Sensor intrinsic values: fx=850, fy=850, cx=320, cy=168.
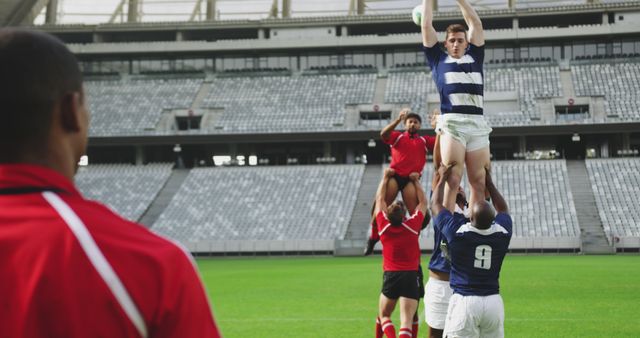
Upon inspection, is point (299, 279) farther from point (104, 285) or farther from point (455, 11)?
point (455, 11)

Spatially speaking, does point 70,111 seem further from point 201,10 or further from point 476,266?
point 201,10

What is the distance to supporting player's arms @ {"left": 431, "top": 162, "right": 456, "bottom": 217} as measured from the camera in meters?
9.21

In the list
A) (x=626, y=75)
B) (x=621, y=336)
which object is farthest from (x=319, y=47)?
(x=621, y=336)

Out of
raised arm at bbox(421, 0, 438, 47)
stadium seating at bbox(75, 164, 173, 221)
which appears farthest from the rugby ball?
stadium seating at bbox(75, 164, 173, 221)

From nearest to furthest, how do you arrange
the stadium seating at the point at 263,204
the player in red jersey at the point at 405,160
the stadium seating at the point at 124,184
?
the player in red jersey at the point at 405,160
the stadium seating at the point at 263,204
the stadium seating at the point at 124,184

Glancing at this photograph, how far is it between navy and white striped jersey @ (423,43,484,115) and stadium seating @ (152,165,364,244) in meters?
43.3

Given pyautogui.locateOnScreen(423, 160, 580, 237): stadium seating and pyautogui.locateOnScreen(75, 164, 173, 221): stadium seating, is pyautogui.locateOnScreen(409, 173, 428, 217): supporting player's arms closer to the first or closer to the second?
pyautogui.locateOnScreen(423, 160, 580, 237): stadium seating

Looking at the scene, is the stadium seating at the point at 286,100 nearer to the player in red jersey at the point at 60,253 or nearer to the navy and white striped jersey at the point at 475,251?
the navy and white striped jersey at the point at 475,251

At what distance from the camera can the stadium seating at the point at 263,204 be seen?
55.4 metres

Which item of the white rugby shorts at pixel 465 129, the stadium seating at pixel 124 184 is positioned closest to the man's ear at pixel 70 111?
the white rugby shorts at pixel 465 129

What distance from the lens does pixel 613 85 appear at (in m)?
64.9

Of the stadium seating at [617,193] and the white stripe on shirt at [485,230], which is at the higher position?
the white stripe on shirt at [485,230]

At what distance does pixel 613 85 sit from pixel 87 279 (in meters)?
67.1

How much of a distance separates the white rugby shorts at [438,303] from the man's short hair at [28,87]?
8923mm
